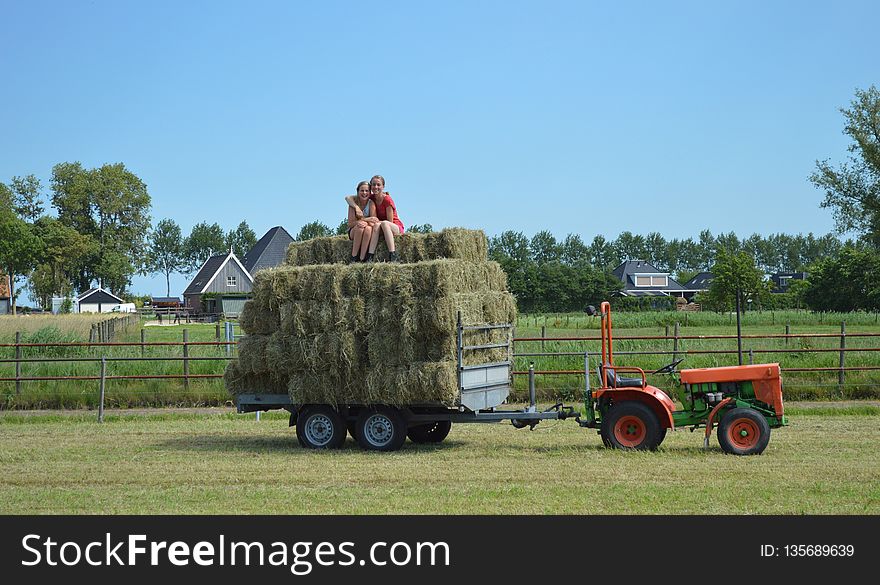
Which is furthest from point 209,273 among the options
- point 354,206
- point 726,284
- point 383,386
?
point 383,386

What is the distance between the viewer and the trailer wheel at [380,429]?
14.4 m

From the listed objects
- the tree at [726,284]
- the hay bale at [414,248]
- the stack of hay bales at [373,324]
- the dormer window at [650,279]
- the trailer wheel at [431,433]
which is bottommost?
the trailer wheel at [431,433]

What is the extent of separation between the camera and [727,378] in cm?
1341

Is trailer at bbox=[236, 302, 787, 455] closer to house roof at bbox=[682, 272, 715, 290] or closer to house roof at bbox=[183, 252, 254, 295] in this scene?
house roof at bbox=[183, 252, 254, 295]

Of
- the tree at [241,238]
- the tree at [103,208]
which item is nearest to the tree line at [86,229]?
the tree at [103,208]

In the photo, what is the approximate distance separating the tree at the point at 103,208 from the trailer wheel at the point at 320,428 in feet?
287

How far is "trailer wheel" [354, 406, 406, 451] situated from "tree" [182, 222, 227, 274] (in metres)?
145

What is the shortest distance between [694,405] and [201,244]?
149 meters

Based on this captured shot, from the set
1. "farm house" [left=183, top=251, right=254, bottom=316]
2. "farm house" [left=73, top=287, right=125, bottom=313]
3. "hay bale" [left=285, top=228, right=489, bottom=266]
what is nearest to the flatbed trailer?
"hay bale" [left=285, top=228, right=489, bottom=266]

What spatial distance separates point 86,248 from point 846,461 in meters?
90.4

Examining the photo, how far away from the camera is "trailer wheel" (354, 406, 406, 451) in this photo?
565 inches

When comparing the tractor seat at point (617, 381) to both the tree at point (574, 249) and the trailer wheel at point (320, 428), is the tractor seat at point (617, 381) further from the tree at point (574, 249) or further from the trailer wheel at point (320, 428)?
the tree at point (574, 249)

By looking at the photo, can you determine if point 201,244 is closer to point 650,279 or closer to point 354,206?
point 650,279
